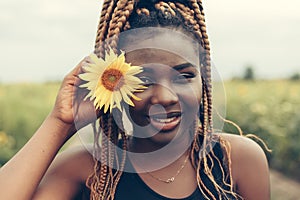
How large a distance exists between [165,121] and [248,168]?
1.57ft

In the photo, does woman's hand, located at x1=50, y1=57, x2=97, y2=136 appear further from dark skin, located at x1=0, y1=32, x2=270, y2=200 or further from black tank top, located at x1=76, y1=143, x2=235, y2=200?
black tank top, located at x1=76, y1=143, x2=235, y2=200

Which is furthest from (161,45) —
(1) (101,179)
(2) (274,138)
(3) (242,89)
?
(3) (242,89)

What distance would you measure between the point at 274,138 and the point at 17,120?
8.45 feet

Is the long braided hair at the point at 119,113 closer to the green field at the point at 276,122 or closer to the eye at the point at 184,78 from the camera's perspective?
the eye at the point at 184,78

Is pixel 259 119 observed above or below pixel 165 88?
below

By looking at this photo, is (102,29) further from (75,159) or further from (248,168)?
(248,168)

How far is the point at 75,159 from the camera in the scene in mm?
2172

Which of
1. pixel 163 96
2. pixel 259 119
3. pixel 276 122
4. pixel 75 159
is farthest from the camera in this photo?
pixel 259 119

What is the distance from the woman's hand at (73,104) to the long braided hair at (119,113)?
2.5 inches

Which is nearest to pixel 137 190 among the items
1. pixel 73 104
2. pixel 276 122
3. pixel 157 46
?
pixel 73 104

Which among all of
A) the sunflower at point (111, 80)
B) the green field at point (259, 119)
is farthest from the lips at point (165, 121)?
the green field at point (259, 119)

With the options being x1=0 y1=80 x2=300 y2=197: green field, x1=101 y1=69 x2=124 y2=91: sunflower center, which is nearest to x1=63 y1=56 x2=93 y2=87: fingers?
x1=101 y1=69 x2=124 y2=91: sunflower center

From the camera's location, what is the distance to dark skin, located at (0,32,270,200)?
196cm

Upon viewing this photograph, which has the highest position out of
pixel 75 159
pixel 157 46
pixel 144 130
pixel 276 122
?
pixel 157 46
